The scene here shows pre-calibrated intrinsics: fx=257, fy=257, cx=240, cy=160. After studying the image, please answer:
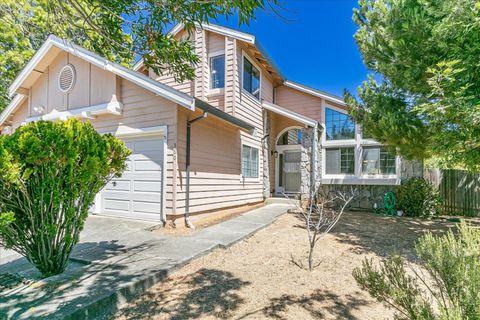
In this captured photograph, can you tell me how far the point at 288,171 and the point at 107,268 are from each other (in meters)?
9.93

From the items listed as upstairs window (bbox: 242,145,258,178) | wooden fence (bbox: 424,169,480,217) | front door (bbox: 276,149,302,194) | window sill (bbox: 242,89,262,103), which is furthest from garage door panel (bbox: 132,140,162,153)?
wooden fence (bbox: 424,169,480,217)

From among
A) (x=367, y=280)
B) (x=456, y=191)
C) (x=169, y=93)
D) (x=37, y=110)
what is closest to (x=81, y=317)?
(x=367, y=280)

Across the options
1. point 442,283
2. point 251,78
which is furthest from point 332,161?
point 442,283

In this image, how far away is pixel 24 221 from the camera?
332 centimetres

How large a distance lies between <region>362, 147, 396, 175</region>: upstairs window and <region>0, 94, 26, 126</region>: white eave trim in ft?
43.7

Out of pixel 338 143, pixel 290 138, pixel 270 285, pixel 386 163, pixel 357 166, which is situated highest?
pixel 290 138

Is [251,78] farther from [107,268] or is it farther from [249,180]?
[107,268]

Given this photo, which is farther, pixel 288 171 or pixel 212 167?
pixel 288 171

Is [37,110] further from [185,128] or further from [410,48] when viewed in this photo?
[410,48]

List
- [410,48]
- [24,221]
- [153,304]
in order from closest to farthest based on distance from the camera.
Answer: [153,304]
[24,221]
[410,48]

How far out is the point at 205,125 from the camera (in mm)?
7605

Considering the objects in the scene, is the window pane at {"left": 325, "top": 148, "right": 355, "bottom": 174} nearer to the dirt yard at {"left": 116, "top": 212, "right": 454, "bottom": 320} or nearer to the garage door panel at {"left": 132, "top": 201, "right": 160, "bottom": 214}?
the dirt yard at {"left": 116, "top": 212, "right": 454, "bottom": 320}

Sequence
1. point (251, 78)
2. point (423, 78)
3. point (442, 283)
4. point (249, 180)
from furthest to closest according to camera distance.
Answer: point (251, 78) → point (249, 180) → point (423, 78) → point (442, 283)

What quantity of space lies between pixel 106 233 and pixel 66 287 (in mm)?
2808
